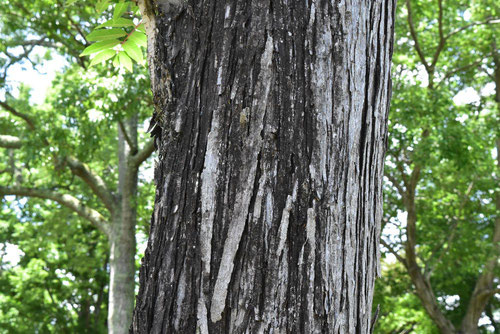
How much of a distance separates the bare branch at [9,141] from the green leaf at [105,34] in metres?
10.5

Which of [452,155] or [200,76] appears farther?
[452,155]

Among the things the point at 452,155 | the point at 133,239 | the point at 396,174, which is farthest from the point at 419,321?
the point at 133,239

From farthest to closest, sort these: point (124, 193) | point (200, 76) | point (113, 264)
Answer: point (124, 193)
point (113, 264)
point (200, 76)

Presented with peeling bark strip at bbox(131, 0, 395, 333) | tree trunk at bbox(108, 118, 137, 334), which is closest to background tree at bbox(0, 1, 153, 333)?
tree trunk at bbox(108, 118, 137, 334)

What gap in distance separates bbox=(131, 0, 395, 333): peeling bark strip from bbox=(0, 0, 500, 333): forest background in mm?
7219

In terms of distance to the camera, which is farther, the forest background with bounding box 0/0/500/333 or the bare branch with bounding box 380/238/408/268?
the bare branch with bounding box 380/238/408/268

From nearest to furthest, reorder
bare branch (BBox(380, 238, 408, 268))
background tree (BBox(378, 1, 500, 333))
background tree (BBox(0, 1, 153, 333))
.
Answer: background tree (BBox(0, 1, 153, 333)) → background tree (BBox(378, 1, 500, 333)) → bare branch (BBox(380, 238, 408, 268))

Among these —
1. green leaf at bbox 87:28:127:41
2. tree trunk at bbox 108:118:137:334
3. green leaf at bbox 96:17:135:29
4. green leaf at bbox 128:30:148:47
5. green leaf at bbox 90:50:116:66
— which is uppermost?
tree trunk at bbox 108:118:137:334

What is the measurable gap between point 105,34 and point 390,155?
1124cm

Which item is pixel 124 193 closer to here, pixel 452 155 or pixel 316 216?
pixel 452 155

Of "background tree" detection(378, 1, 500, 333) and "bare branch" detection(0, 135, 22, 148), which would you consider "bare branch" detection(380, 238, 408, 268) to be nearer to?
"background tree" detection(378, 1, 500, 333)

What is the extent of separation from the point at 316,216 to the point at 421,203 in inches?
549

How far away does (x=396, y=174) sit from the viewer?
13.2 m

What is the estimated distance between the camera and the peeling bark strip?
3.96 ft
